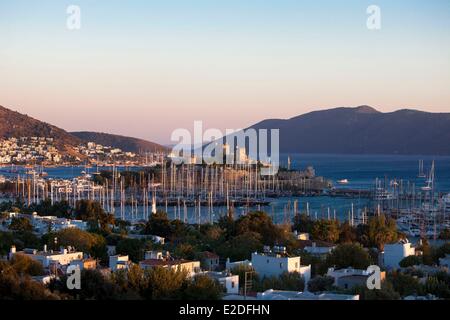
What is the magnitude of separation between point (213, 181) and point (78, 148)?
2405 inches

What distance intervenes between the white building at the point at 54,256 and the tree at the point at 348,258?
575 cm

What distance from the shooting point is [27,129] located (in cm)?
12038

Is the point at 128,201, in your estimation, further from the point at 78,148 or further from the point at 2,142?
the point at 78,148

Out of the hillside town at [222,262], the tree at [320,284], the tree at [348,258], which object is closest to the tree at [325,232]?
the hillside town at [222,262]

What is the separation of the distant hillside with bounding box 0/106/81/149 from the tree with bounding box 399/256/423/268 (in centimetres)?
10204

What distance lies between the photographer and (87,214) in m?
34.8

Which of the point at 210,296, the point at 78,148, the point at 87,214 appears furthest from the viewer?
the point at 78,148

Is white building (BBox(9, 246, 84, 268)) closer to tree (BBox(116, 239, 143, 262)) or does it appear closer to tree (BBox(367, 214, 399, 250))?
tree (BBox(116, 239, 143, 262))

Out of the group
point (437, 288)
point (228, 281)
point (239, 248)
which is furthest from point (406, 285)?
point (239, 248)

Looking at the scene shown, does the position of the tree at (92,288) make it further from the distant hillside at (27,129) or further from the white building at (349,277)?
the distant hillside at (27,129)

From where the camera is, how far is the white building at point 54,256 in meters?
18.1

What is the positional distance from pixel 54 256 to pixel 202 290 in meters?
6.64

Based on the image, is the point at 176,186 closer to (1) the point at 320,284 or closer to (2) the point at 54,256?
(2) the point at 54,256
